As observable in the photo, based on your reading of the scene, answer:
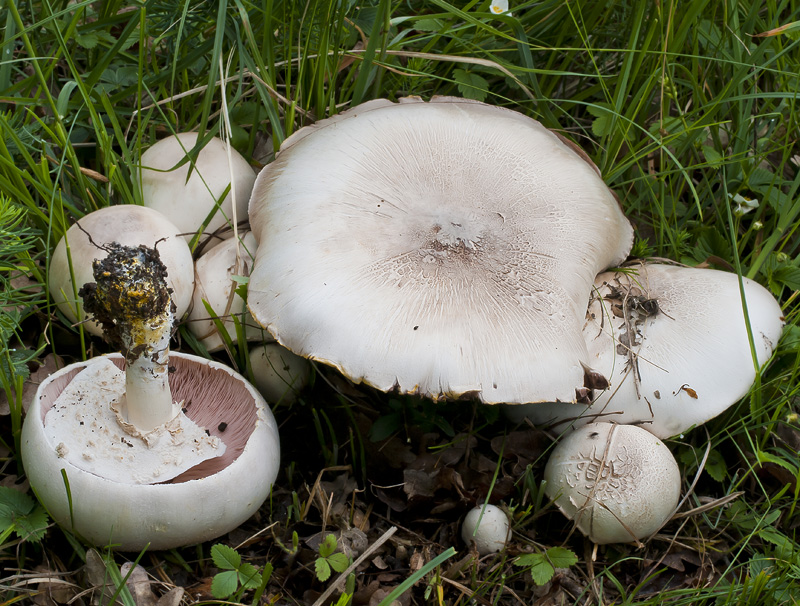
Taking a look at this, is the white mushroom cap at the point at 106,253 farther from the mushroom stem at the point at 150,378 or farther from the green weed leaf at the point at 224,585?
the green weed leaf at the point at 224,585

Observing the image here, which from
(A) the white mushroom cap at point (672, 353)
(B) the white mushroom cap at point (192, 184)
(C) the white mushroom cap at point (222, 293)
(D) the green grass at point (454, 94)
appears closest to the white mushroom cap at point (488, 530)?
(D) the green grass at point (454, 94)

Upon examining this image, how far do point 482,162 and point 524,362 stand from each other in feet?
2.39

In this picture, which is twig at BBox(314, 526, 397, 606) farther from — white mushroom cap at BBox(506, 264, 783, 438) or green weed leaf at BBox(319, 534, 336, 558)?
Answer: white mushroom cap at BBox(506, 264, 783, 438)

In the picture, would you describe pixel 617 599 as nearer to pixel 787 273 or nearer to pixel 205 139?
pixel 787 273

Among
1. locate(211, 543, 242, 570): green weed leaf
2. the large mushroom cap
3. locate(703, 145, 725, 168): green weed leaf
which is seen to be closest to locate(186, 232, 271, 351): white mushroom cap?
the large mushroom cap

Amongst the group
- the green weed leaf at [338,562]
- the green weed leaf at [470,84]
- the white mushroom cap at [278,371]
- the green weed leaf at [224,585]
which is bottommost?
the green weed leaf at [338,562]

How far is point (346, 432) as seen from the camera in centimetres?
229

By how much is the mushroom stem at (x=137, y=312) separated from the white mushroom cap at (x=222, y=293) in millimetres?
419

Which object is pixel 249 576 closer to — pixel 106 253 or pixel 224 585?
pixel 224 585

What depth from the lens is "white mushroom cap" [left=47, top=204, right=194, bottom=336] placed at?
2.01 metres

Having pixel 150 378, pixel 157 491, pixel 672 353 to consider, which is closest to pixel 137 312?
pixel 150 378

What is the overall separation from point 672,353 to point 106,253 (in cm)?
163

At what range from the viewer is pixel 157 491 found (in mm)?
1641

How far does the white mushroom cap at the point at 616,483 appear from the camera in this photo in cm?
192
